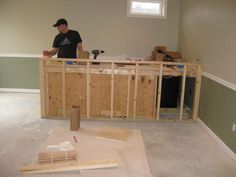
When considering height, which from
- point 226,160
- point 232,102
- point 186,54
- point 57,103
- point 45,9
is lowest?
point 226,160

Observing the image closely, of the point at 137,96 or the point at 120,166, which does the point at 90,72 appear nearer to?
the point at 137,96

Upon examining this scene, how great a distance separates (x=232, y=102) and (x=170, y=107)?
1.76 metres

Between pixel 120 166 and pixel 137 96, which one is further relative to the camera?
pixel 137 96

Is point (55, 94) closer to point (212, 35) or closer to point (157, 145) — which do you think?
point (157, 145)

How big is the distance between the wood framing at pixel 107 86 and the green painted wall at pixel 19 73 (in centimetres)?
204

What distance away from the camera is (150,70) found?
4.45 meters

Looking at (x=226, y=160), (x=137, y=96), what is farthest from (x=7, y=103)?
(x=226, y=160)

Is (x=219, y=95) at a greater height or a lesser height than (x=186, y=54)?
lesser

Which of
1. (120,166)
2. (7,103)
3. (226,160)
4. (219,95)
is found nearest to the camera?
(120,166)

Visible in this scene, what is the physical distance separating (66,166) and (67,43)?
3.22 meters

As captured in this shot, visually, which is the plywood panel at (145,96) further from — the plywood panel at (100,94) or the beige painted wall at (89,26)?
the beige painted wall at (89,26)

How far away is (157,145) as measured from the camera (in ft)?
11.7

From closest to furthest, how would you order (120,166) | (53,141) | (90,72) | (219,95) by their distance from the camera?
(120,166) → (53,141) → (219,95) → (90,72)

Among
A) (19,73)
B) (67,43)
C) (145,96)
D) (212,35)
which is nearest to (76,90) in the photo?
(67,43)
